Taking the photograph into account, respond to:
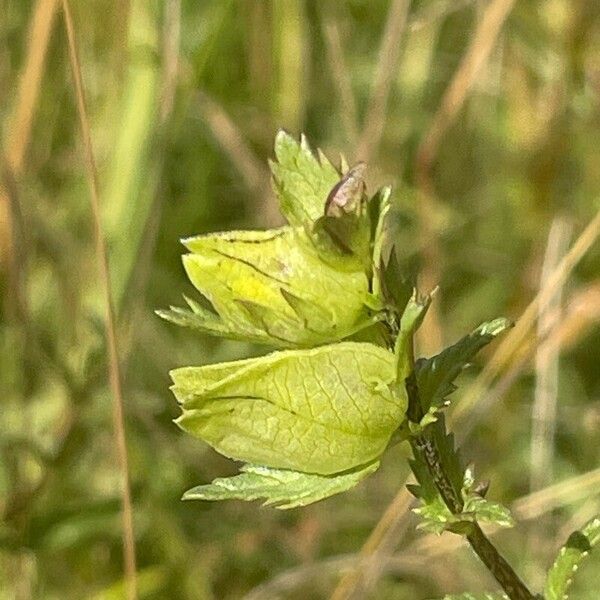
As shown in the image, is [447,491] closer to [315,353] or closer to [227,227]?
[315,353]

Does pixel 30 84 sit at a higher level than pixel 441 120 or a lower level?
higher

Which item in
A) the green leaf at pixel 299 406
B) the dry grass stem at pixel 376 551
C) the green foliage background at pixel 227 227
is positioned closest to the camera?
the green leaf at pixel 299 406

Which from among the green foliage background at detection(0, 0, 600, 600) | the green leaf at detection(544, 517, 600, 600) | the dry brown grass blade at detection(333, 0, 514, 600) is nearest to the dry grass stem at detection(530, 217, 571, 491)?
the green foliage background at detection(0, 0, 600, 600)

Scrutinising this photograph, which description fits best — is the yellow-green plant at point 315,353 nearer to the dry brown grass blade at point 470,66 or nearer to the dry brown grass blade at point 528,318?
the dry brown grass blade at point 528,318

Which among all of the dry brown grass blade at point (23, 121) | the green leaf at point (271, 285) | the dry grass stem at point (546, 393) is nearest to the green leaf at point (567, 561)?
the green leaf at point (271, 285)

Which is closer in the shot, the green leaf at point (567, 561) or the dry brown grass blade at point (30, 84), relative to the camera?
the green leaf at point (567, 561)

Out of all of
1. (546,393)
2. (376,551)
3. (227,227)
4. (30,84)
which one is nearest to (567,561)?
(376,551)

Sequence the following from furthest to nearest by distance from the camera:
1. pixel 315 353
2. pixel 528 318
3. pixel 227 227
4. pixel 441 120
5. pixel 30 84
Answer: pixel 227 227
pixel 441 120
pixel 30 84
pixel 528 318
pixel 315 353

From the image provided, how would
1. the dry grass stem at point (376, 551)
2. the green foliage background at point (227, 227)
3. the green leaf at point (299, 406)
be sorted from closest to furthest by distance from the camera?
the green leaf at point (299, 406) → the dry grass stem at point (376, 551) → the green foliage background at point (227, 227)
